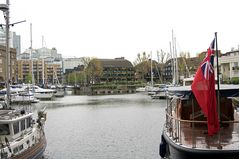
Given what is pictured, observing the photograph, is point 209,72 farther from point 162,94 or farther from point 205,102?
point 162,94

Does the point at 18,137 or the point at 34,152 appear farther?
the point at 34,152

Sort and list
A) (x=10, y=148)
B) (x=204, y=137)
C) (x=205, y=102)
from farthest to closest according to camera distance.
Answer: (x=10, y=148), (x=204, y=137), (x=205, y=102)

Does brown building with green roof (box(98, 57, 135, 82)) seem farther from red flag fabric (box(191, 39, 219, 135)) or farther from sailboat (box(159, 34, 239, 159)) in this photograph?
red flag fabric (box(191, 39, 219, 135))

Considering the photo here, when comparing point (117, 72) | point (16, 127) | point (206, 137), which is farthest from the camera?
point (117, 72)

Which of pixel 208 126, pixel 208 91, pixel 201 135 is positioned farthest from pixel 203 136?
pixel 208 91

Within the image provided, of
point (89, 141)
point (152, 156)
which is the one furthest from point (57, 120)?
point (152, 156)

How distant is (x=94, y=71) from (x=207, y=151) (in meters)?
150

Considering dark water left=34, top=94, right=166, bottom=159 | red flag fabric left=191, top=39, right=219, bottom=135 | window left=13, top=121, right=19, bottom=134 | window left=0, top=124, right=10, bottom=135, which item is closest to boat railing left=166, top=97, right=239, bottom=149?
red flag fabric left=191, top=39, right=219, bottom=135

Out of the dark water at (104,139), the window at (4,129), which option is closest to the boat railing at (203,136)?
the window at (4,129)

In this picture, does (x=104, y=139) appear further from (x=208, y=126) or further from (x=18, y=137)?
(x=208, y=126)

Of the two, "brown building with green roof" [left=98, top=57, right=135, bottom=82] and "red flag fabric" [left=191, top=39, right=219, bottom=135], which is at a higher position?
"brown building with green roof" [left=98, top=57, right=135, bottom=82]

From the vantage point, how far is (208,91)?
45.5 ft

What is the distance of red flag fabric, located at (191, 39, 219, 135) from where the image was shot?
1384 centimetres

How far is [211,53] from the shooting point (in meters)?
14.3
